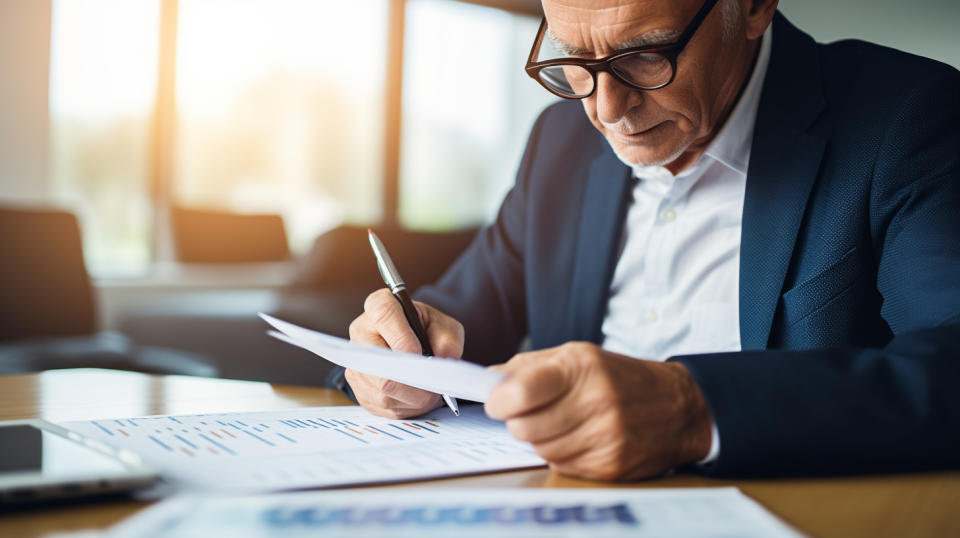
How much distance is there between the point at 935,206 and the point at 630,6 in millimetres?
484

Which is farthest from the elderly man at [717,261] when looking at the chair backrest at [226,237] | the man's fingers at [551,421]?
the chair backrest at [226,237]

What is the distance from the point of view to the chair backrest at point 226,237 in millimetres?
5098

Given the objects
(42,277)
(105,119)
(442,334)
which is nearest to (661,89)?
(442,334)

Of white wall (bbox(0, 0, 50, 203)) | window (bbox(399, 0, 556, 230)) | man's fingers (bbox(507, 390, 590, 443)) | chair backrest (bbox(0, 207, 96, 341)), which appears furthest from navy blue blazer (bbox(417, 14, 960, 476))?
window (bbox(399, 0, 556, 230))

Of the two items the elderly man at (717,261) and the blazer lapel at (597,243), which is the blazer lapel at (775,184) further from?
the blazer lapel at (597,243)

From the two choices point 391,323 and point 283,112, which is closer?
point 391,323

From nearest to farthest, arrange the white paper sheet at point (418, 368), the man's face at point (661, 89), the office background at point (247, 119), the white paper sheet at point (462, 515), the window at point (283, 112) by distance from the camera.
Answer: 1. the white paper sheet at point (462, 515)
2. the white paper sheet at point (418, 368)
3. the man's face at point (661, 89)
4. the office background at point (247, 119)
5. the window at point (283, 112)

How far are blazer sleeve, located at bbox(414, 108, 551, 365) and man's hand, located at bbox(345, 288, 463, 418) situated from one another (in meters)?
0.46

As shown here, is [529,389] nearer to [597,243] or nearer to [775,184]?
[775,184]

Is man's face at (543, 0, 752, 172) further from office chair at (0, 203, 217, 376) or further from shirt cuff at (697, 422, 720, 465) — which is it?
office chair at (0, 203, 217, 376)

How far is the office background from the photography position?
5305mm

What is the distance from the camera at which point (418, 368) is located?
666 mm

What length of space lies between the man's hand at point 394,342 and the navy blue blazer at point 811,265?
356 millimetres

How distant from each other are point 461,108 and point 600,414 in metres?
6.85
